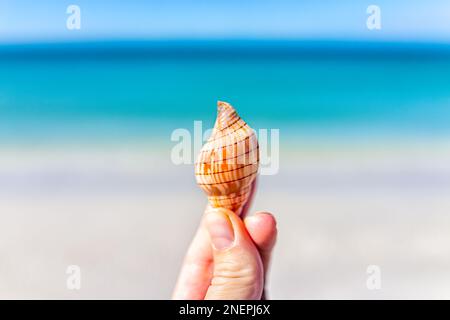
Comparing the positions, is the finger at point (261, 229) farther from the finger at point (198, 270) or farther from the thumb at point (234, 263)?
the finger at point (198, 270)

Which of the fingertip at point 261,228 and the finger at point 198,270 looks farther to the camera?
the finger at point 198,270

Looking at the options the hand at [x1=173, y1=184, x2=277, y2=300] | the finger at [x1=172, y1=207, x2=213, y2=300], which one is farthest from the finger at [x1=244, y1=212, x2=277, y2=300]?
the finger at [x1=172, y1=207, x2=213, y2=300]

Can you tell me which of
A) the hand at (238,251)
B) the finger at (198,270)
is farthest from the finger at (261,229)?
the finger at (198,270)

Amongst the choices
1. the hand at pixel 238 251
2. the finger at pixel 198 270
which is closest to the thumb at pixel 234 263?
the hand at pixel 238 251

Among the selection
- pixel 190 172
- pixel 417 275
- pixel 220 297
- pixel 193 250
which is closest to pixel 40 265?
pixel 190 172

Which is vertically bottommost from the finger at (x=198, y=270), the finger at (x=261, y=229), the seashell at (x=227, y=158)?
the finger at (x=198, y=270)

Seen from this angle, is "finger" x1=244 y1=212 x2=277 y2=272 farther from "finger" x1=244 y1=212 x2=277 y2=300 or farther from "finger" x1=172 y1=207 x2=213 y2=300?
"finger" x1=172 y1=207 x2=213 y2=300

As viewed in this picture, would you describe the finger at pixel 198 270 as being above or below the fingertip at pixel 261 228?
below

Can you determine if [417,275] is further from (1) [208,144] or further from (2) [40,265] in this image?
(2) [40,265]
